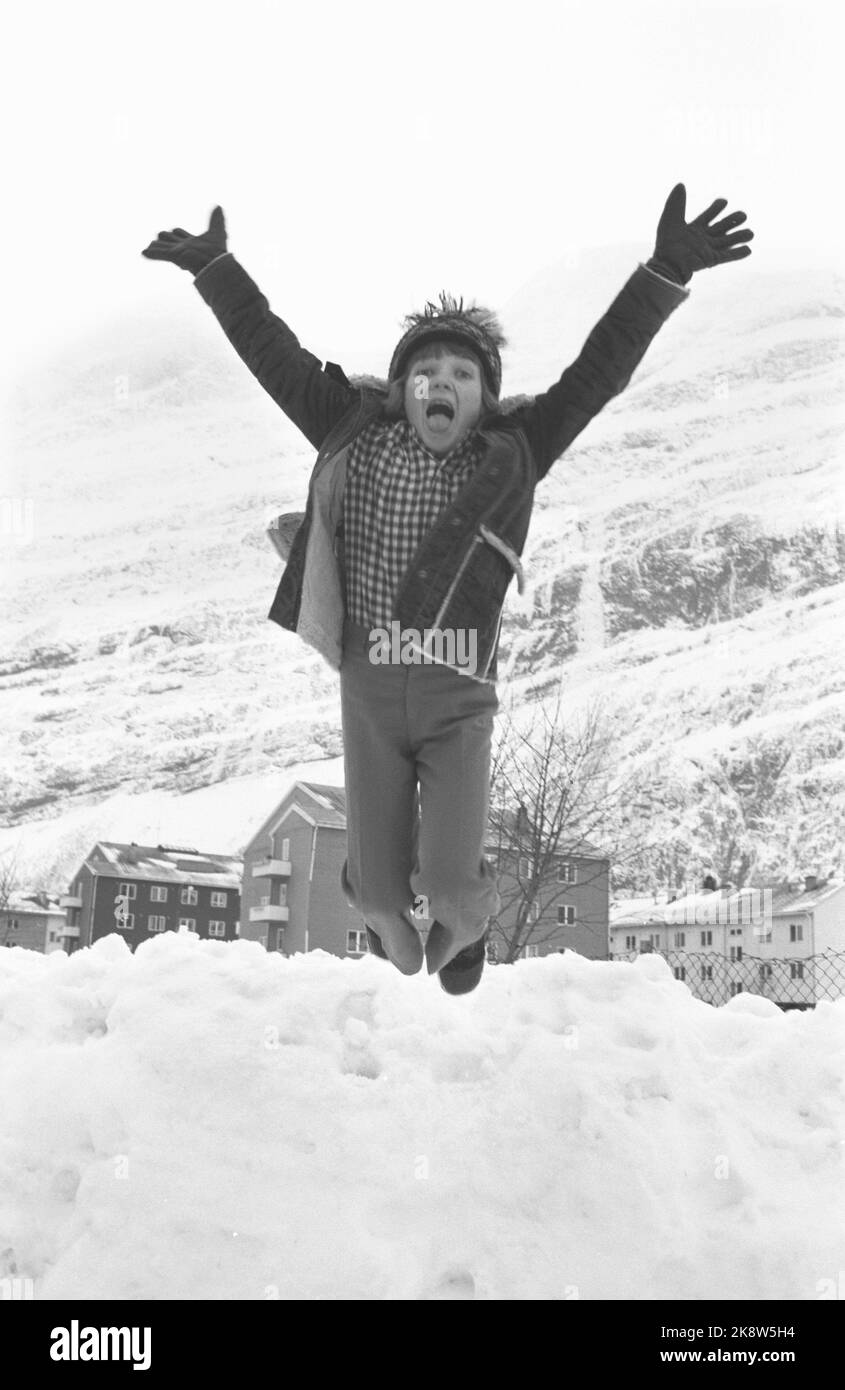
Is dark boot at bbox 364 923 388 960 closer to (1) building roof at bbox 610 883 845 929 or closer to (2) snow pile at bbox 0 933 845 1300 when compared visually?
(2) snow pile at bbox 0 933 845 1300

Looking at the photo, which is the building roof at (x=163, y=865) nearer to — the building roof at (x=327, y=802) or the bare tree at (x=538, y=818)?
the building roof at (x=327, y=802)

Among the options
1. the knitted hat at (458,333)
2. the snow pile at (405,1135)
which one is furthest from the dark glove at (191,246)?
the snow pile at (405,1135)

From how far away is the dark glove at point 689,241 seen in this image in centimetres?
363

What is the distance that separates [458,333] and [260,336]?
63cm

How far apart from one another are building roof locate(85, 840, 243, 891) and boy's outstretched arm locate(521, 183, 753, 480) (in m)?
41.7

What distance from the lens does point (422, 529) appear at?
142 inches

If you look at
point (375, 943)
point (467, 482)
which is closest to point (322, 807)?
point (375, 943)

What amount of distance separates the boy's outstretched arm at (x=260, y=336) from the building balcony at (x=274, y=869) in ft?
108

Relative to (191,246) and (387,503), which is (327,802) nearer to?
(191,246)

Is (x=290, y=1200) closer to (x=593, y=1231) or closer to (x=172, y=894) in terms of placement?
(x=593, y=1231)

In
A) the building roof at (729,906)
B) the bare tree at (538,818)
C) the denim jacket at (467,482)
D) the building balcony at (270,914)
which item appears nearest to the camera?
the denim jacket at (467,482)

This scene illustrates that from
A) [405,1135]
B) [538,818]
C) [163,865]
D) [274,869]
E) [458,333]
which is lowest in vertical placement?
[405,1135]

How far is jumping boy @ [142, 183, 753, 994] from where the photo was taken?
3525mm
